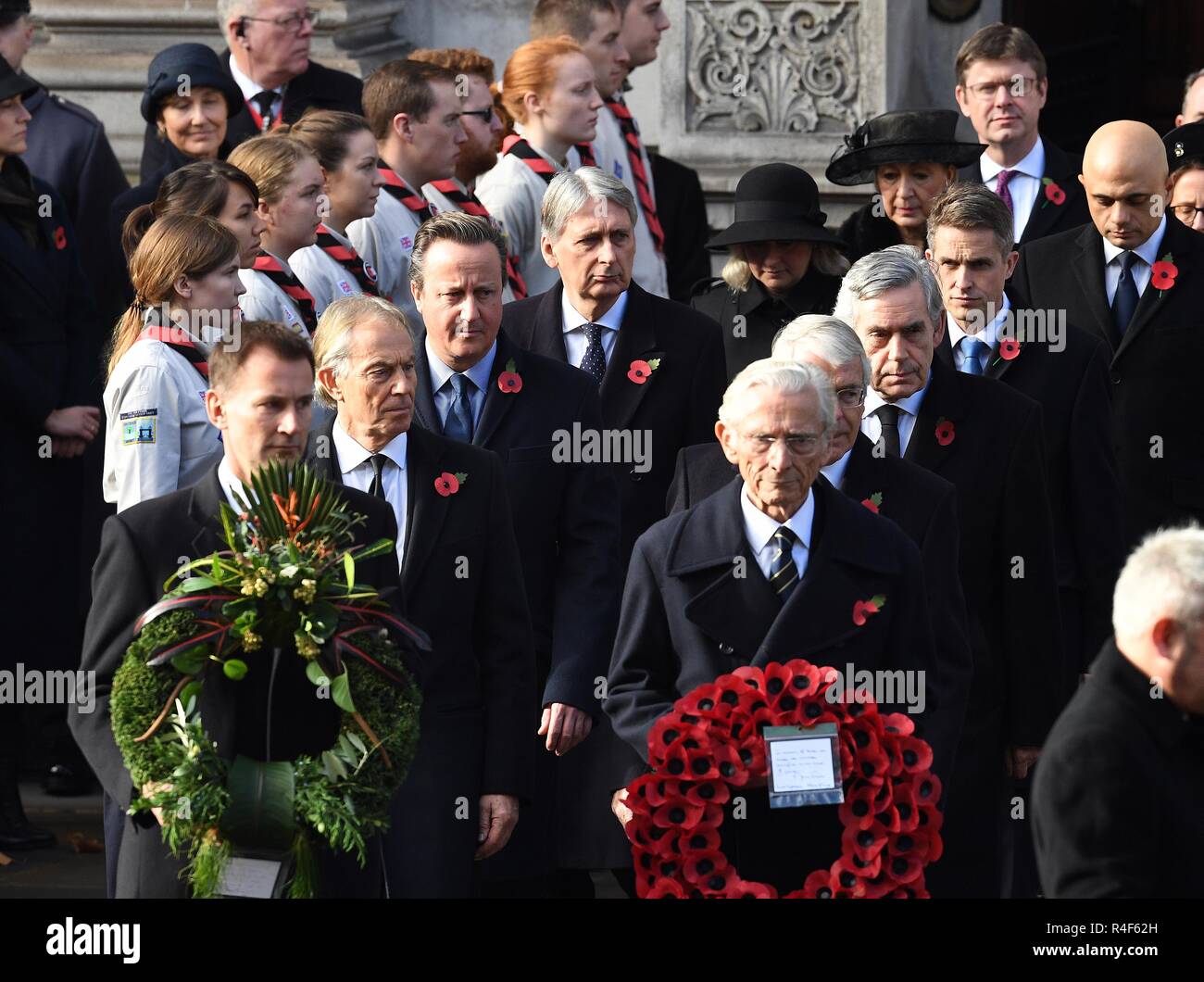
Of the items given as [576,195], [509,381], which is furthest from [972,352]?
[509,381]

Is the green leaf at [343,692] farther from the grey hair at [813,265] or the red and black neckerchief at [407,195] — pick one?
the red and black neckerchief at [407,195]

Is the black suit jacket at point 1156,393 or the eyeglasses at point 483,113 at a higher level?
the eyeglasses at point 483,113

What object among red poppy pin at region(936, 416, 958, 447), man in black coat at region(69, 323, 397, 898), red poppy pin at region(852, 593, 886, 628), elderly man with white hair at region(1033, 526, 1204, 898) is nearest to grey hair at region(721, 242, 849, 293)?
red poppy pin at region(936, 416, 958, 447)

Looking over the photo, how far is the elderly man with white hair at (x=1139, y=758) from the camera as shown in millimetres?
4387

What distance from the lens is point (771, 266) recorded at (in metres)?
8.00

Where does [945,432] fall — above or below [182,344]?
below

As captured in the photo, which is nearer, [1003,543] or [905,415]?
[1003,543]

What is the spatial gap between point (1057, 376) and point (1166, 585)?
2798 mm

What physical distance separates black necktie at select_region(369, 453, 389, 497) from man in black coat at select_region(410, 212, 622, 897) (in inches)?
17.4

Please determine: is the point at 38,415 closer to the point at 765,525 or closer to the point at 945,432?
the point at 945,432

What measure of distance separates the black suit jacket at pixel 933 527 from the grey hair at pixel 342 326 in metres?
0.88

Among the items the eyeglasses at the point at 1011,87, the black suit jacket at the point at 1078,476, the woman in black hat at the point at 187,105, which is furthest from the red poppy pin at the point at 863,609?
the woman in black hat at the point at 187,105
